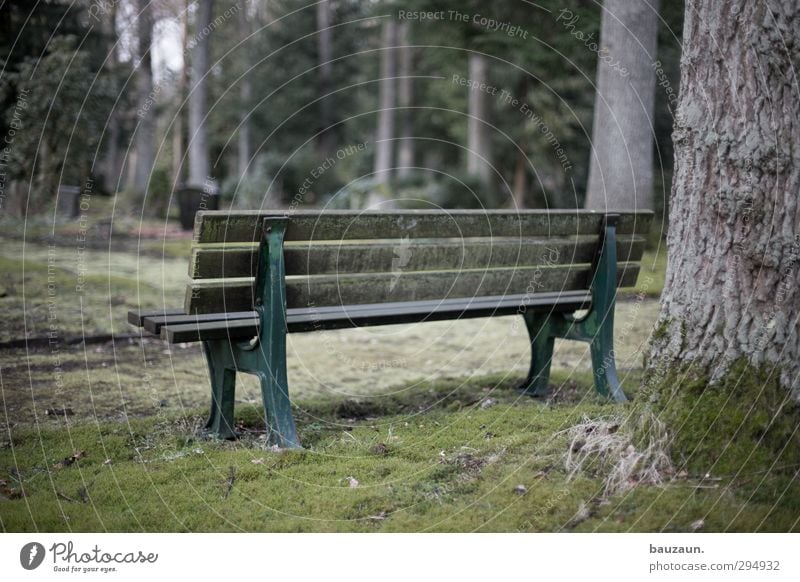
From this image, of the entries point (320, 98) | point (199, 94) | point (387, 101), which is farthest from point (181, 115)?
point (320, 98)

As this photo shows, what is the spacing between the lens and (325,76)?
28.8 meters

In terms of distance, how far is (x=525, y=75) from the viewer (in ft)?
62.7

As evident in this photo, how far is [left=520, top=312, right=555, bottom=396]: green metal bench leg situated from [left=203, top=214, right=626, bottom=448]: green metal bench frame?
0.51 ft

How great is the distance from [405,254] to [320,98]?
13.2 m

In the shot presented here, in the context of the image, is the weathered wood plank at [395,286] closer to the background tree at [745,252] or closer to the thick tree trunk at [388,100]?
the background tree at [745,252]

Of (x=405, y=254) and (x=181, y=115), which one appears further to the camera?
(x=181, y=115)

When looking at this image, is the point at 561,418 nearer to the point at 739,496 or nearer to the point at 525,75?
the point at 739,496

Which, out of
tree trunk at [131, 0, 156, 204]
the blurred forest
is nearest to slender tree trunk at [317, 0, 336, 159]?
the blurred forest

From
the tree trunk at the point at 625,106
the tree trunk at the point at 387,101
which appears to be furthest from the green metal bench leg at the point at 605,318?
the tree trunk at the point at 387,101

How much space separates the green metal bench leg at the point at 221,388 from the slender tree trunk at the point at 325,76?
24.7 meters
